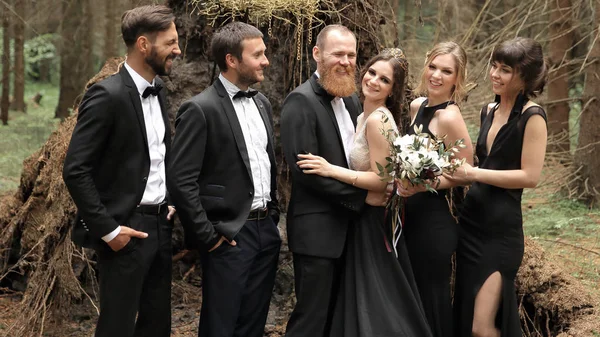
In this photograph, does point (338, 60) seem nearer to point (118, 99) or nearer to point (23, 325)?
point (118, 99)

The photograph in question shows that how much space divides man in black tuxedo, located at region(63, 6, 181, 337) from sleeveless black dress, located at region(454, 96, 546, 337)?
212 centimetres

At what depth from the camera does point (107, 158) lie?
14.4 ft

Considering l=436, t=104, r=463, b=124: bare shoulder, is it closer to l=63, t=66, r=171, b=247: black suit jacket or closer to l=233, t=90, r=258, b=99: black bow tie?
l=233, t=90, r=258, b=99: black bow tie

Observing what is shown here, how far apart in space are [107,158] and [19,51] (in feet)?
48.7

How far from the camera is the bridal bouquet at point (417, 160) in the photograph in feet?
14.6

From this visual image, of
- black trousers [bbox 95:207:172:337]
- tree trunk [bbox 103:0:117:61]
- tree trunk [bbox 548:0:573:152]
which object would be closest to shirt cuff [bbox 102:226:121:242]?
black trousers [bbox 95:207:172:337]

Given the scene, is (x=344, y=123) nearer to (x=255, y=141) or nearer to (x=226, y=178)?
(x=255, y=141)

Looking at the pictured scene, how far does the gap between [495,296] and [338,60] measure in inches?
75.5

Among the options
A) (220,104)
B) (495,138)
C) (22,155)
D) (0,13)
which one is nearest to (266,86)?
(220,104)

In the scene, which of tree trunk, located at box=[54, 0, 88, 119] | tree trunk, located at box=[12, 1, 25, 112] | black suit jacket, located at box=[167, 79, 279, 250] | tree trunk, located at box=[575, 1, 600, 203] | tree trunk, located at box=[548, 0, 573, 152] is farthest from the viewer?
tree trunk, located at box=[54, 0, 88, 119]

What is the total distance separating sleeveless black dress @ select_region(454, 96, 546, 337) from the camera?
4863mm

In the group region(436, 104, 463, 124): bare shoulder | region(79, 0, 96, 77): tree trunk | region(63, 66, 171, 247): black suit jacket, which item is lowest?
region(63, 66, 171, 247): black suit jacket

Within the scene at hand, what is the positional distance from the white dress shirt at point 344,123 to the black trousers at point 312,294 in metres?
0.73

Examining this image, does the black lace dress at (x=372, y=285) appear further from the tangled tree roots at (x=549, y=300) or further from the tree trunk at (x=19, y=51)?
the tree trunk at (x=19, y=51)
